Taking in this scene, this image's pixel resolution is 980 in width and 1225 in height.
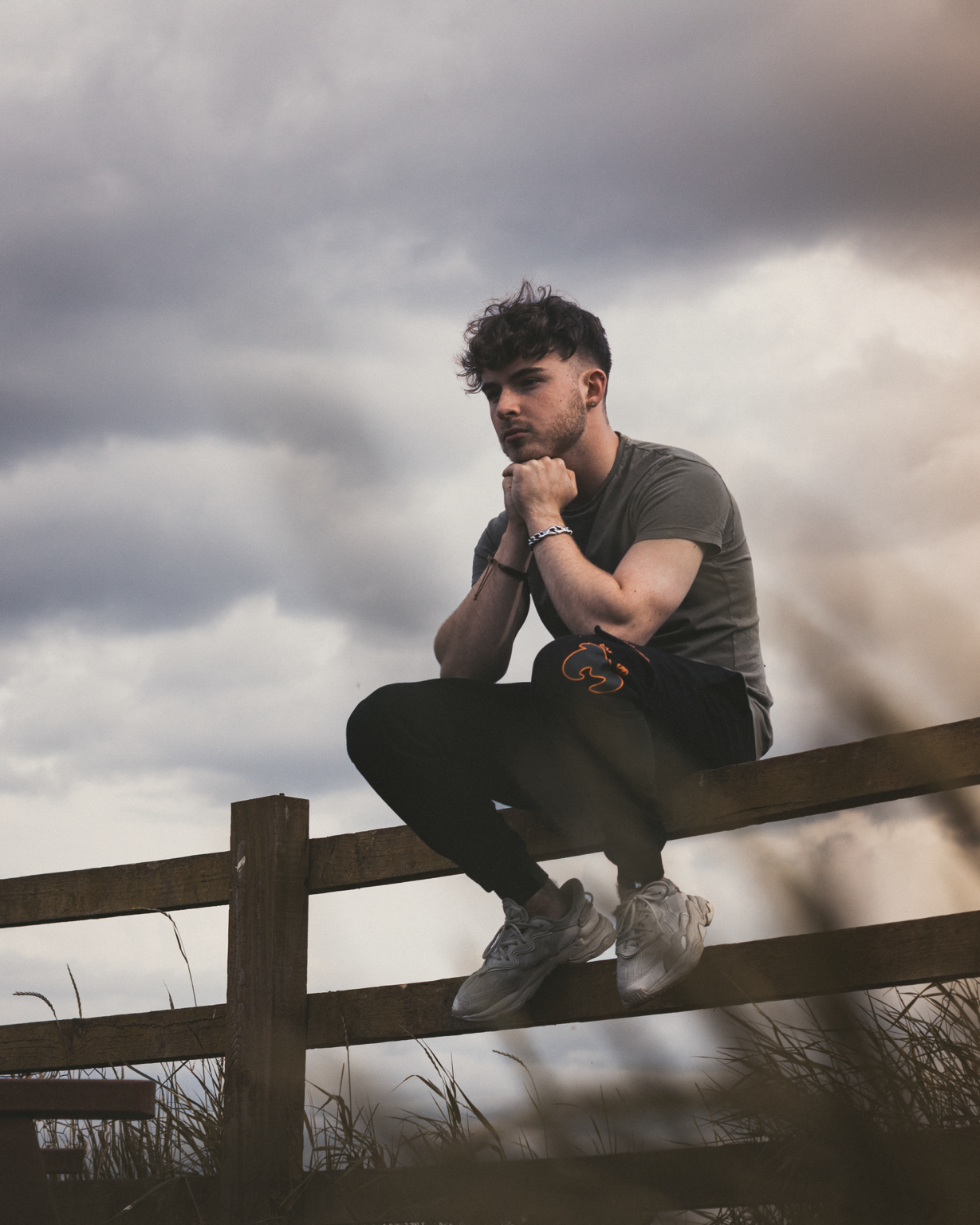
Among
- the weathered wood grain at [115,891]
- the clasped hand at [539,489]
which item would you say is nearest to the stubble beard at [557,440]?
the clasped hand at [539,489]

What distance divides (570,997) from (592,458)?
137 cm

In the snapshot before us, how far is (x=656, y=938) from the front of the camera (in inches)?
86.4

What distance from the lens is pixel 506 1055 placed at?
1.69ft

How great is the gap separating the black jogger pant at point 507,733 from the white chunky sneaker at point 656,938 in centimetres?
8

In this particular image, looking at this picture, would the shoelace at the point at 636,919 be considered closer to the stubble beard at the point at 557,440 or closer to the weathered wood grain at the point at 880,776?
the stubble beard at the point at 557,440

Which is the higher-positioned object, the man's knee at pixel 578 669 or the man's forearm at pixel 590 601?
the man's forearm at pixel 590 601

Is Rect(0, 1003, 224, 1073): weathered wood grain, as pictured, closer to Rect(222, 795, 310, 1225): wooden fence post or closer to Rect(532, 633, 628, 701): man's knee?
Rect(222, 795, 310, 1225): wooden fence post

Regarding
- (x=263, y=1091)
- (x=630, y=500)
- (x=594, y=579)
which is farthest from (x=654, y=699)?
(x=263, y=1091)

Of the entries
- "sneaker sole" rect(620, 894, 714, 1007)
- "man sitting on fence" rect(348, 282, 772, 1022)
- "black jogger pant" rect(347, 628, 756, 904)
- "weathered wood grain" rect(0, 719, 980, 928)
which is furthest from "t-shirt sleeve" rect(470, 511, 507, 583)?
"sneaker sole" rect(620, 894, 714, 1007)

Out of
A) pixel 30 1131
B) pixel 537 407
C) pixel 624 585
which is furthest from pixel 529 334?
pixel 30 1131

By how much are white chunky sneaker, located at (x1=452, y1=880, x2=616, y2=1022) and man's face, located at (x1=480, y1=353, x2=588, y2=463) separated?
1.16m

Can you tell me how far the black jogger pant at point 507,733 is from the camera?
2.30 meters

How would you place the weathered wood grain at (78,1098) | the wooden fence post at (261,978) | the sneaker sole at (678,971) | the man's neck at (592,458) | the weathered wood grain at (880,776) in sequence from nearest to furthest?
the weathered wood grain at (880,776) < the weathered wood grain at (78,1098) < the sneaker sole at (678,971) < the wooden fence post at (261,978) < the man's neck at (592,458)

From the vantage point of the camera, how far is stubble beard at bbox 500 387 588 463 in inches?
119
